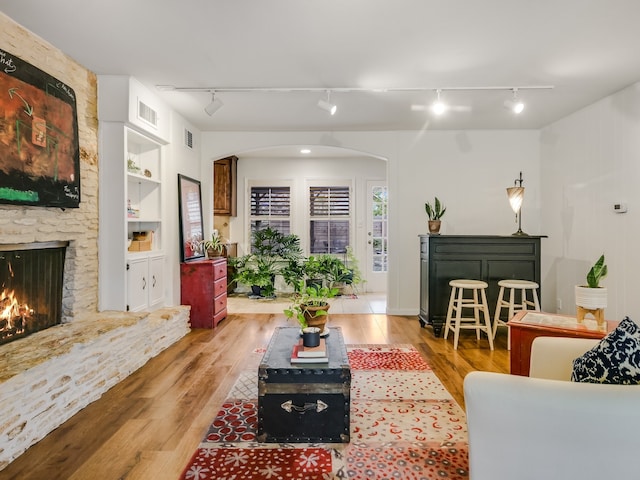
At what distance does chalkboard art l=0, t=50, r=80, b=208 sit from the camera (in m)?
2.46

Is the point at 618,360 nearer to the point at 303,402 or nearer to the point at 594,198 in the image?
the point at 303,402

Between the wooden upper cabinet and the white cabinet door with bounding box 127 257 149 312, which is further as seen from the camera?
the wooden upper cabinet

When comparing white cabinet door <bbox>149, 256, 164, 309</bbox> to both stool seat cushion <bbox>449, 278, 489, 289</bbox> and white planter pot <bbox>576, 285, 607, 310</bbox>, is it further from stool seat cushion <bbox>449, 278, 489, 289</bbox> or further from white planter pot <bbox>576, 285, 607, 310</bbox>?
white planter pot <bbox>576, 285, 607, 310</bbox>

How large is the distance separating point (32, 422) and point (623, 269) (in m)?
4.78

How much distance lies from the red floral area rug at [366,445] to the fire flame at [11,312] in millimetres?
1488

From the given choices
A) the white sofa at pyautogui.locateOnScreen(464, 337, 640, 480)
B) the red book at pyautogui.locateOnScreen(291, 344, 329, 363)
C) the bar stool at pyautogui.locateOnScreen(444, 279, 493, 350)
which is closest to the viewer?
the white sofa at pyautogui.locateOnScreen(464, 337, 640, 480)

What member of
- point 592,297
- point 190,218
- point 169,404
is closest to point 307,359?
point 169,404

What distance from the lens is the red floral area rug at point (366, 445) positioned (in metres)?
1.87

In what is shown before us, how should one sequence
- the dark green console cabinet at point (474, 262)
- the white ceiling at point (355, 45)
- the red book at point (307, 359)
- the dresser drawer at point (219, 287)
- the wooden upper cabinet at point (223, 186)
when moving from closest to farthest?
the red book at point (307, 359), the white ceiling at point (355, 45), the dark green console cabinet at point (474, 262), the dresser drawer at point (219, 287), the wooden upper cabinet at point (223, 186)

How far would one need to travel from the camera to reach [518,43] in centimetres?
286

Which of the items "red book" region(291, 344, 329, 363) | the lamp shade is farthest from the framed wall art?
the lamp shade

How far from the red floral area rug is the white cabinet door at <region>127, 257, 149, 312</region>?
1481 mm

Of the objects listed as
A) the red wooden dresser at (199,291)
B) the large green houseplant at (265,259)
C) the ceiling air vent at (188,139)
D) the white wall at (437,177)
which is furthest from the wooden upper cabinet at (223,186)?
the red wooden dresser at (199,291)

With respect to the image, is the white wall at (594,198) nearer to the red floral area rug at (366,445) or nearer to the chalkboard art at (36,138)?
the red floral area rug at (366,445)
